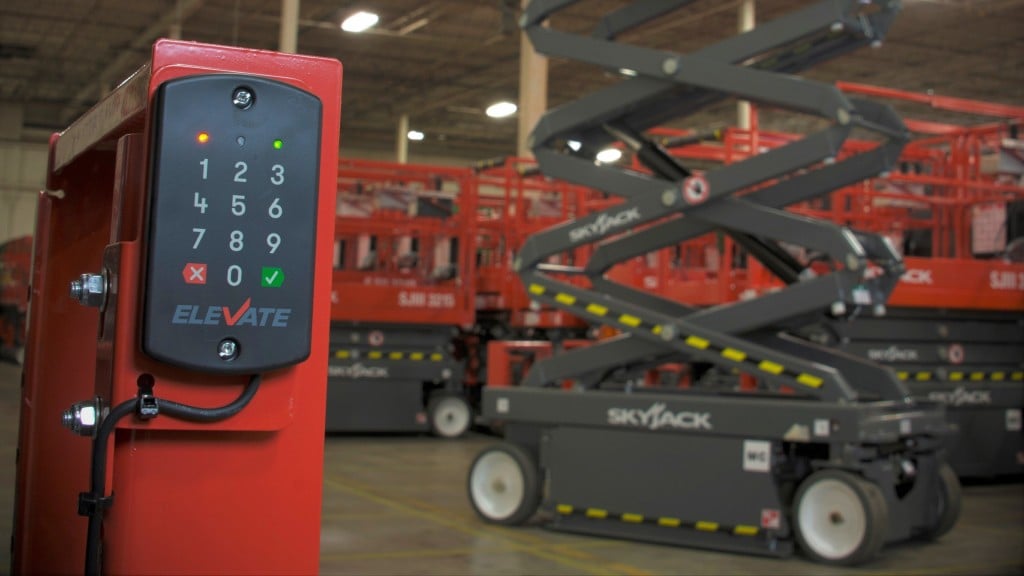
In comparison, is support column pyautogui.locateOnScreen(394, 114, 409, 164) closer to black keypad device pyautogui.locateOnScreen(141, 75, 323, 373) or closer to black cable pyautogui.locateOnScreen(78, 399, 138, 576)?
black keypad device pyautogui.locateOnScreen(141, 75, 323, 373)

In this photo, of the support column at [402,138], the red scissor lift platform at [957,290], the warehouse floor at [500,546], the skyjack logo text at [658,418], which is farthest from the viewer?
the support column at [402,138]

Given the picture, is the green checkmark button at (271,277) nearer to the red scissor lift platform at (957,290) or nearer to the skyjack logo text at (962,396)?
the red scissor lift platform at (957,290)

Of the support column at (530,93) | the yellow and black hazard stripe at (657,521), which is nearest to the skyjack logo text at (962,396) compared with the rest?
the yellow and black hazard stripe at (657,521)

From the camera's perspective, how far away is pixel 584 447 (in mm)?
7852

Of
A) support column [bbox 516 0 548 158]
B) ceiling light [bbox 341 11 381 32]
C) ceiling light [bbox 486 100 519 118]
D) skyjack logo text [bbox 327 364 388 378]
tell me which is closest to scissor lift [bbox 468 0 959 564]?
skyjack logo text [bbox 327 364 388 378]

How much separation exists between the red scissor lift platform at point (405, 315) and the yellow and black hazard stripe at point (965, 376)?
610cm

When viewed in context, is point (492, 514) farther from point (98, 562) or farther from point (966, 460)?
point (98, 562)

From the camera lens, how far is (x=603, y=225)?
800 cm

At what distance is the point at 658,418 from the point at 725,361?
551 mm

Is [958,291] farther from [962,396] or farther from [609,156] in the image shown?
[609,156]

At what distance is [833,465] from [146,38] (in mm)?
13706

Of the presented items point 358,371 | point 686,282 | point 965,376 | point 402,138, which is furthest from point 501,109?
point 965,376

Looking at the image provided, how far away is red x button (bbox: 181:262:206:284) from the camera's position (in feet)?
7.13

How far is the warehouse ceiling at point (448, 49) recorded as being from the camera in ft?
57.4
